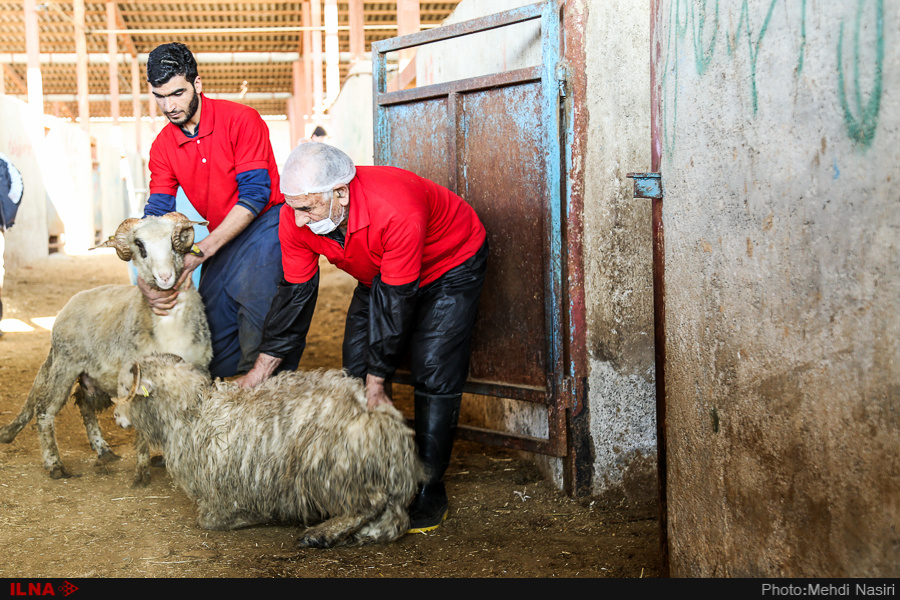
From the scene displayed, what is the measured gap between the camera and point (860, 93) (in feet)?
5.70

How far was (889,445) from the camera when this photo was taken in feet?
5.60

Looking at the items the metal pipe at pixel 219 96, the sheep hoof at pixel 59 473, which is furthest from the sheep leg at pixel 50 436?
the metal pipe at pixel 219 96

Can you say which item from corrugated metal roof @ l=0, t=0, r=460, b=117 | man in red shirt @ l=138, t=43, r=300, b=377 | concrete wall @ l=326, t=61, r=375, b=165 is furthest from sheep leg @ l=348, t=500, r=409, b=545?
corrugated metal roof @ l=0, t=0, r=460, b=117

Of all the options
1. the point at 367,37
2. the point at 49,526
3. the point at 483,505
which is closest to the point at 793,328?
the point at 483,505

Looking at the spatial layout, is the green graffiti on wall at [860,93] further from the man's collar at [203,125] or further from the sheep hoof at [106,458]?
the sheep hoof at [106,458]

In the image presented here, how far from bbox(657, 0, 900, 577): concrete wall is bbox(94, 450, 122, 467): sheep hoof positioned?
3300 millimetres

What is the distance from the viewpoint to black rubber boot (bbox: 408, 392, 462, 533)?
355cm

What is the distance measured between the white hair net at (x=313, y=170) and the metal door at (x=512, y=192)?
117 cm

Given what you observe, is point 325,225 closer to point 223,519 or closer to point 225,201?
point 225,201

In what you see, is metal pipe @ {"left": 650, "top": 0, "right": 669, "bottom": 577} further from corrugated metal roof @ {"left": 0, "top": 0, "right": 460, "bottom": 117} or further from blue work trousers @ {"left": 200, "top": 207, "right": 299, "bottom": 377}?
corrugated metal roof @ {"left": 0, "top": 0, "right": 460, "bottom": 117}

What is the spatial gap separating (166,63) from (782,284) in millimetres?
3106

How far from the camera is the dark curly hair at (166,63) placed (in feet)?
12.3
